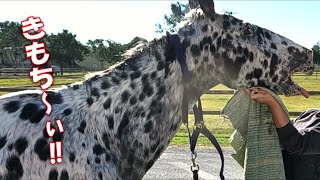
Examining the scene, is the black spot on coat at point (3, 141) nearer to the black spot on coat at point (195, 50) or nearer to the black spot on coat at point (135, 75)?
the black spot on coat at point (135, 75)

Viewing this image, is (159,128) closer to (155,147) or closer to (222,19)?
(155,147)

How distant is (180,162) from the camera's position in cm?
879

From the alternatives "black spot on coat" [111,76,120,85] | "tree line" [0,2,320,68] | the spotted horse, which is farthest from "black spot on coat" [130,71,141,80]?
"tree line" [0,2,320,68]

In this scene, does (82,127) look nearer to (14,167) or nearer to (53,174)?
(53,174)

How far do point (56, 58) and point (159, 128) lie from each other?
74045 mm

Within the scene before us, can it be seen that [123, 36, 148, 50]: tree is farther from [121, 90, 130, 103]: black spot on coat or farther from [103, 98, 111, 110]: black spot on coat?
[103, 98, 111, 110]: black spot on coat

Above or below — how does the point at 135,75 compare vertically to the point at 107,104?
above

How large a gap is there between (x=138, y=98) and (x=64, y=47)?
7645cm

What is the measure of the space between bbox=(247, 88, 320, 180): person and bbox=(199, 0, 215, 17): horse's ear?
0.71 metres

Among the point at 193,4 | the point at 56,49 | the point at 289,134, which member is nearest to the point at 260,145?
the point at 289,134

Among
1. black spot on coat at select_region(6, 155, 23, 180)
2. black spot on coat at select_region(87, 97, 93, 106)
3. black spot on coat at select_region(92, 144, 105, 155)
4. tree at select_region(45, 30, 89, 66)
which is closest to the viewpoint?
black spot on coat at select_region(6, 155, 23, 180)

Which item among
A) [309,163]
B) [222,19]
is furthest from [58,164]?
[309,163]

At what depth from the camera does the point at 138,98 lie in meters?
3.19

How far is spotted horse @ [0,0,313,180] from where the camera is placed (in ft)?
9.41
